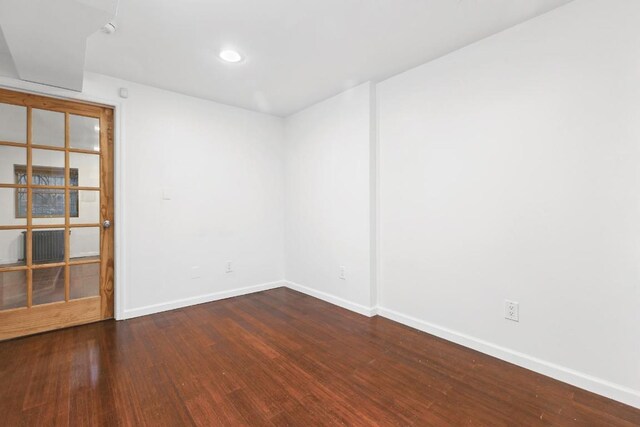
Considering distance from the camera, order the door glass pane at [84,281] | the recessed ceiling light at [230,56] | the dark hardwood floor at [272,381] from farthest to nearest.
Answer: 1. the door glass pane at [84,281]
2. the recessed ceiling light at [230,56]
3. the dark hardwood floor at [272,381]

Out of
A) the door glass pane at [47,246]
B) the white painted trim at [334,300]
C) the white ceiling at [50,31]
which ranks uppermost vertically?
the white ceiling at [50,31]

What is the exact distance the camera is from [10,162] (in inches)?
102

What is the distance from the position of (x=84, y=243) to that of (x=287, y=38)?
2.70 metres

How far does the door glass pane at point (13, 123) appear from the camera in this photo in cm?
256

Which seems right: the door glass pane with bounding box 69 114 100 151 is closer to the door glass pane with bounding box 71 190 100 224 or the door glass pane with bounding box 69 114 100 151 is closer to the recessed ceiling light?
the door glass pane with bounding box 71 190 100 224

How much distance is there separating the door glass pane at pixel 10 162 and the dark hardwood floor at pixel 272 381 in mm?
→ 1399

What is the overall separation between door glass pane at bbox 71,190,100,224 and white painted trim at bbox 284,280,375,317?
237 cm

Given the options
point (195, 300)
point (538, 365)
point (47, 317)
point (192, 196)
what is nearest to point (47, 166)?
point (192, 196)

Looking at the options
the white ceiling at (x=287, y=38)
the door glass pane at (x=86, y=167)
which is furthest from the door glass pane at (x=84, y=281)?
the white ceiling at (x=287, y=38)

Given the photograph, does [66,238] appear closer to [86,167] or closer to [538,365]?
[86,167]

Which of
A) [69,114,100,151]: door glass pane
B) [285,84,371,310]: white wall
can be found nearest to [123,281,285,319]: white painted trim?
[285,84,371,310]: white wall

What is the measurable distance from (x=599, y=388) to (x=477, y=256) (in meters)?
1.01

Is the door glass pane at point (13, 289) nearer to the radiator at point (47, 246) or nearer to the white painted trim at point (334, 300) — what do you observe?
the radiator at point (47, 246)

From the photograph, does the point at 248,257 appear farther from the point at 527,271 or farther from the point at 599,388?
the point at 599,388
